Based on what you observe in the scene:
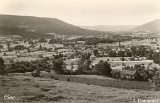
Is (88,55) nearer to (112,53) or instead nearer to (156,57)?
(112,53)

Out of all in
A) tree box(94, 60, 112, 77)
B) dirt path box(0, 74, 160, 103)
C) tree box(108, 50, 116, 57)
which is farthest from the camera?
tree box(108, 50, 116, 57)

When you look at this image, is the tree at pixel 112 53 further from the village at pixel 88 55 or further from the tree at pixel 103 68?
the tree at pixel 103 68

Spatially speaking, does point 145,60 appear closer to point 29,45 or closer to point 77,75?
point 77,75

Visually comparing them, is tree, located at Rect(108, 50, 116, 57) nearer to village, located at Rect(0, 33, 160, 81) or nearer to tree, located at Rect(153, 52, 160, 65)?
village, located at Rect(0, 33, 160, 81)

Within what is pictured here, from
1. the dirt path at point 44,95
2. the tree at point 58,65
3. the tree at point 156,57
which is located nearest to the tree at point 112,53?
the tree at point 156,57

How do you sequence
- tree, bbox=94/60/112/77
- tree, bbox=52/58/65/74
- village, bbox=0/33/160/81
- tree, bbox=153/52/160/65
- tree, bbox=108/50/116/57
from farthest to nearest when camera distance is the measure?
tree, bbox=108/50/116/57 → tree, bbox=94/60/112/77 → tree, bbox=52/58/65/74 → village, bbox=0/33/160/81 → tree, bbox=153/52/160/65

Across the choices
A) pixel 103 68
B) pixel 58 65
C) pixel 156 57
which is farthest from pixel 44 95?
pixel 156 57

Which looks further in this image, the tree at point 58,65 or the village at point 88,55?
the tree at point 58,65

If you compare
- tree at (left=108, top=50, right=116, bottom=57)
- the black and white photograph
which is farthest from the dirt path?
tree at (left=108, top=50, right=116, bottom=57)

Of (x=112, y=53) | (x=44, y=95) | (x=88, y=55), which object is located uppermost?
(x=112, y=53)

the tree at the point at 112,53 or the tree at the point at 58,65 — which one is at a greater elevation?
→ the tree at the point at 112,53

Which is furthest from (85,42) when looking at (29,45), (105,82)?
(29,45)
